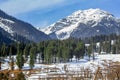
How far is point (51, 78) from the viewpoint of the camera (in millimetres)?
148375

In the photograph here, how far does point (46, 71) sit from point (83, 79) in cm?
5110

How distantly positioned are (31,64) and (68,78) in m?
51.3

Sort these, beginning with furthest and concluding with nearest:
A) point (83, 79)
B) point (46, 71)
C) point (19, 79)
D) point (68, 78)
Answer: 1. point (46, 71)
2. point (68, 78)
3. point (83, 79)
4. point (19, 79)

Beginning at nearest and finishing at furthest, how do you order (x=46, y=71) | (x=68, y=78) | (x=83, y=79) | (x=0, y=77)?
(x=0, y=77) < (x=83, y=79) < (x=68, y=78) < (x=46, y=71)

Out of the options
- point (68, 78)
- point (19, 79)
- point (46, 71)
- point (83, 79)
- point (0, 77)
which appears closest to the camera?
point (19, 79)

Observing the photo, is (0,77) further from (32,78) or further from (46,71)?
(46,71)

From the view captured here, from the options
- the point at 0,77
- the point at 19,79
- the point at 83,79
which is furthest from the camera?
the point at 83,79

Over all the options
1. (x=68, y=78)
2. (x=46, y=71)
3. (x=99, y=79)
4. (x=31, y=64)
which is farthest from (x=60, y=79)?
(x=31, y=64)

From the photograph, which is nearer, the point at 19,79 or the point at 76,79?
the point at 19,79

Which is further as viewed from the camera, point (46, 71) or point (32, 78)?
point (46, 71)

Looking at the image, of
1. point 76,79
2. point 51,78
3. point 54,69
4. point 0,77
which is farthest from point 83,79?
point 54,69

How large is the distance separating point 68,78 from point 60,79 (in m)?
5.77

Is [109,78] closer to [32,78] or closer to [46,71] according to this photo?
[32,78]

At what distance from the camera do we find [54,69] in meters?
190
